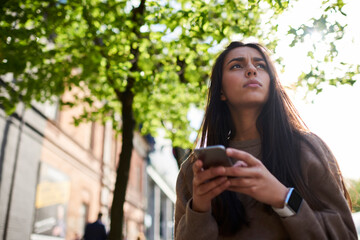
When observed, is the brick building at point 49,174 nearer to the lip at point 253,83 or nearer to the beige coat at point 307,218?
the lip at point 253,83

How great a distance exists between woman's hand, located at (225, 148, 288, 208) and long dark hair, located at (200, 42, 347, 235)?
0.27 metres

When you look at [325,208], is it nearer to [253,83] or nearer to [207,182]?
[207,182]

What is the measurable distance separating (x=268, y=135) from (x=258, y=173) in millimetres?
578

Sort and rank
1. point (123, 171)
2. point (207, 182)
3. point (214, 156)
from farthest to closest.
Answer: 1. point (123, 171)
2. point (207, 182)
3. point (214, 156)

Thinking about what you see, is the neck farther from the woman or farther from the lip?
the lip

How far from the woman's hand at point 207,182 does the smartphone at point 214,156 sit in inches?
0.8

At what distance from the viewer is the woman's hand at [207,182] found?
1395 mm

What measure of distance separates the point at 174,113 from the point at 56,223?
629cm

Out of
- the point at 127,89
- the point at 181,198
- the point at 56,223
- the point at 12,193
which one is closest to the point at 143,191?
the point at 56,223

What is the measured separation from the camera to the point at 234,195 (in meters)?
1.78

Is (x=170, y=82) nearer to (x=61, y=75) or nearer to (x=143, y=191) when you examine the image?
(x=61, y=75)

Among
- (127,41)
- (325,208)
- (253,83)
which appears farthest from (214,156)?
(127,41)

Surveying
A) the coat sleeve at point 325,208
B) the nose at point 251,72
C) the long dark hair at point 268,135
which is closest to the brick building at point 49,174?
the long dark hair at point 268,135

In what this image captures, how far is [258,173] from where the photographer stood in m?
1.37
